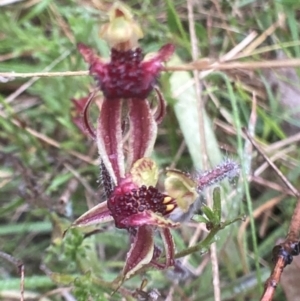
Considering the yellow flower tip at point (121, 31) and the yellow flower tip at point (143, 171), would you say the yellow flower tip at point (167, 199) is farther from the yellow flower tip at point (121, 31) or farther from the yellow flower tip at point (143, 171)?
the yellow flower tip at point (121, 31)

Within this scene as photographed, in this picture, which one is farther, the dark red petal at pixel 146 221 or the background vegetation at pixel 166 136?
the background vegetation at pixel 166 136

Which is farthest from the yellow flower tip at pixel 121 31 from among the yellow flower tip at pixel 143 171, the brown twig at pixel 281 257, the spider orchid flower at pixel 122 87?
the brown twig at pixel 281 257

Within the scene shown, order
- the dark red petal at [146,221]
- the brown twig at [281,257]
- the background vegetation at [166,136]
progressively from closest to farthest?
the dark red petal at [146,221] < the brown twig at [281,257] < the background vegetation at [166,136]

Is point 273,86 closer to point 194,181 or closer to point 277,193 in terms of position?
point 277,193

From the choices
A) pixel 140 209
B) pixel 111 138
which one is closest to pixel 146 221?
pixel 140 209

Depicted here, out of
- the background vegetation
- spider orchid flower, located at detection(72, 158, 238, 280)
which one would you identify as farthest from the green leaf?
the background vegetation

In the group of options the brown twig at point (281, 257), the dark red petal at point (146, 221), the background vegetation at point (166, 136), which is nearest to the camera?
the dark red petal at point (146, 221)

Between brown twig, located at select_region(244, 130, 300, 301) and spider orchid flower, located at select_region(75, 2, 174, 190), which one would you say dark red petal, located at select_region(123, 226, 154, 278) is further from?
brown twig, located at select_region(244, 130, 300, 301)

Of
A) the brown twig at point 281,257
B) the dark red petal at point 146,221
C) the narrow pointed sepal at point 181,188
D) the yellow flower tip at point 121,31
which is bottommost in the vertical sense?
the brown twig at point 281,257
